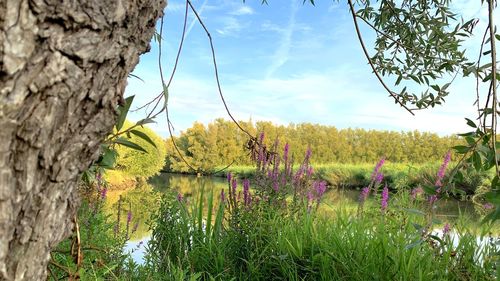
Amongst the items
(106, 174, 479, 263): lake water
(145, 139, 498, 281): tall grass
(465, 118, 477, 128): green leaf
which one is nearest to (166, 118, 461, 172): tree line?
(106, 174, 479, 263): lake water

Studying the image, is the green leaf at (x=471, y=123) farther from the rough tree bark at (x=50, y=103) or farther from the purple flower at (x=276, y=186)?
the purple flower at (x=276, y=186)

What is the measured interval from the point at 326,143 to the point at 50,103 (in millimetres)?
23020

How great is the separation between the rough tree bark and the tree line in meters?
19.8

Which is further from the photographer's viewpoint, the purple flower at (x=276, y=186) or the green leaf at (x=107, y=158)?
the purple flower at (x=276, y=186)

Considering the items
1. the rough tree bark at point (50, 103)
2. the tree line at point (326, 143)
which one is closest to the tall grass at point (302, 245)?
the rough tree bark at point (50, 103)

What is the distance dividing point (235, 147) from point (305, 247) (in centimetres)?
1936

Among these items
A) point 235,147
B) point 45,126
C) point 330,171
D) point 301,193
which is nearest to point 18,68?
point 45,126

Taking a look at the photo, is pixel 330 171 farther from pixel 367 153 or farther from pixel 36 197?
pixel 36 197

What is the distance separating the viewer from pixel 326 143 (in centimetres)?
2322

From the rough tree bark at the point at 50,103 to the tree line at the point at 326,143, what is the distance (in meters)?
19.8

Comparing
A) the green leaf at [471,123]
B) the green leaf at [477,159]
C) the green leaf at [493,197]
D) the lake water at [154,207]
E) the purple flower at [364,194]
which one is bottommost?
the lake water at [154,207]

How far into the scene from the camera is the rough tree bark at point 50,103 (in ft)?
1.84

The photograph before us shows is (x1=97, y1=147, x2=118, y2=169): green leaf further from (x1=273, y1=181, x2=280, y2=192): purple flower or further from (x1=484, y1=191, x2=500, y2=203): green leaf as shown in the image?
(x1=273, y1=181, x2=280, y2=192): purple flower

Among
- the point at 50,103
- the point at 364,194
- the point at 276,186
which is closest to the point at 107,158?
the point at 50,103
